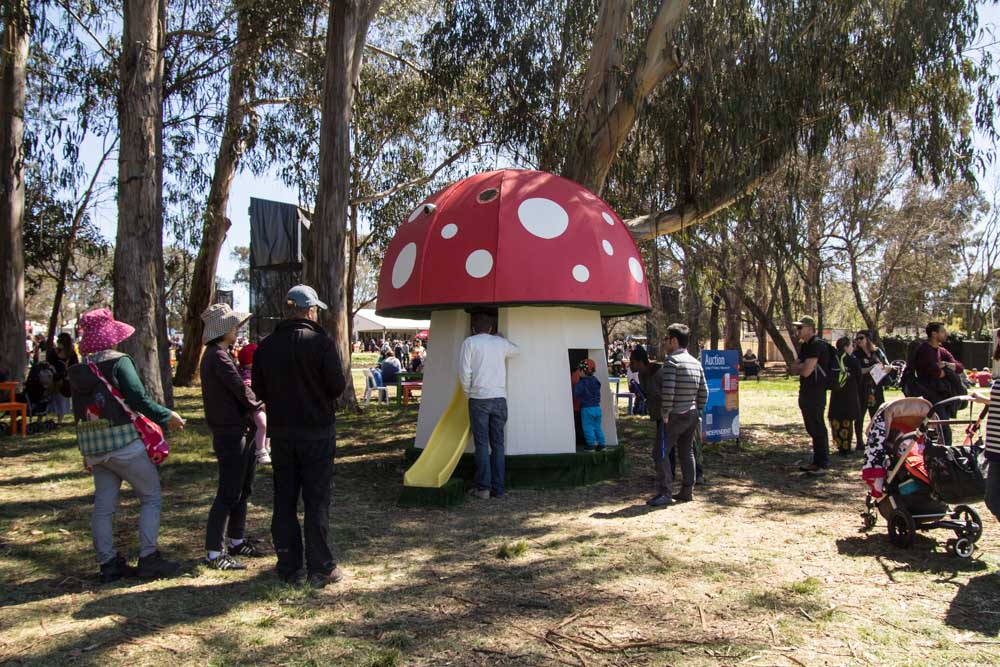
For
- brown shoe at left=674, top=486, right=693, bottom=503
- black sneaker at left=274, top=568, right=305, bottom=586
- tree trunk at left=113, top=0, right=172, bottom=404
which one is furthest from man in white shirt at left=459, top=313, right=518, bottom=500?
tree trunk at left=113, top=0, right=172, bottom=404

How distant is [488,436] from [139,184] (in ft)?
27.0

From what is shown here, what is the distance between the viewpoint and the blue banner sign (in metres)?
11.2

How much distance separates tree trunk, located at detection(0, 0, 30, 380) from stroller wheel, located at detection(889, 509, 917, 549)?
56.9 ft

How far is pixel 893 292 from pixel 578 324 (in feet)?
106

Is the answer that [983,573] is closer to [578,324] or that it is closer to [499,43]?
[578,324]

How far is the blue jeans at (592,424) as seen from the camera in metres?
8.99

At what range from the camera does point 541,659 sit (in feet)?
12.8

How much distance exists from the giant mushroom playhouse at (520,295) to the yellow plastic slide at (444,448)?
12 mm

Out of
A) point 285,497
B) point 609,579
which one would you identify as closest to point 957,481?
point 609,579

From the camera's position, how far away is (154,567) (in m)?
5.07

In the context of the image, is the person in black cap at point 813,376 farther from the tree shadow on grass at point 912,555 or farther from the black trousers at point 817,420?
the tree shadow on grass at point 912,555

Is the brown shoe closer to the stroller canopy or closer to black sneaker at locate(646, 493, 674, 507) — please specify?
black sneaker at locate(646, 493, 674, 507)

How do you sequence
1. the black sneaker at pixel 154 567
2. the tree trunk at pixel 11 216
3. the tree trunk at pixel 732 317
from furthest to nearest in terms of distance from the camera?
the tree trunk at pixel 732 317 < the tree trunk at pixel 11 216 < the black sneaker at pixel 154 567

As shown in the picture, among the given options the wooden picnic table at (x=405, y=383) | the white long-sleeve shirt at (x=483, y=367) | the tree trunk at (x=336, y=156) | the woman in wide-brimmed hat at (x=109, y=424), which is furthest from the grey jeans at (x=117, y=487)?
the wooden picnic table at (x=405, y=383)
